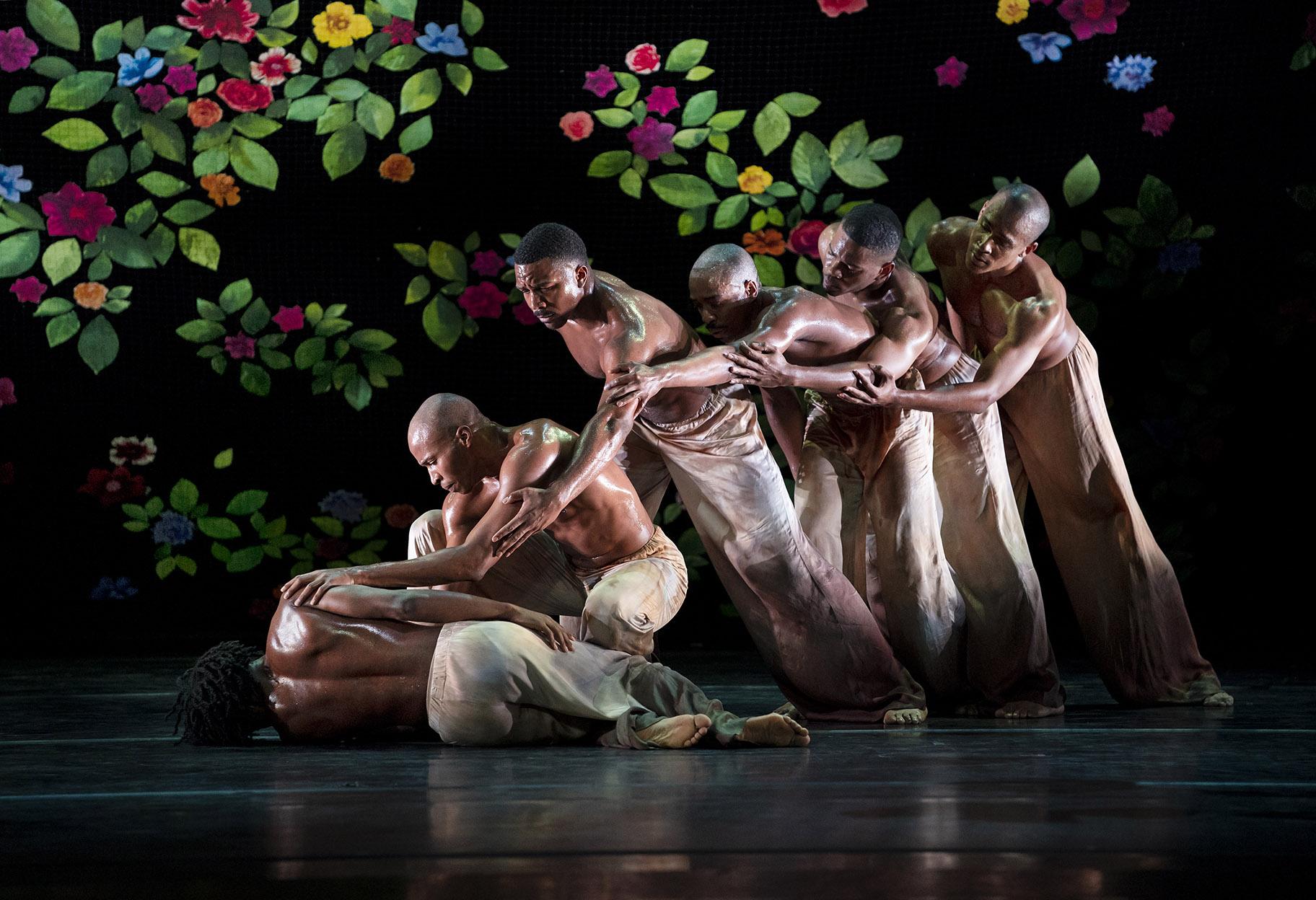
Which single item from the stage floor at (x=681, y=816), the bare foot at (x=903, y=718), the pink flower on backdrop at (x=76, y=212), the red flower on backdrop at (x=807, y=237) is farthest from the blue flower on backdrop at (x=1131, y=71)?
the pink flower on backdrop at (x=76, y=212)

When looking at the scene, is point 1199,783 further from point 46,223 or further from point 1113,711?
point 46,223

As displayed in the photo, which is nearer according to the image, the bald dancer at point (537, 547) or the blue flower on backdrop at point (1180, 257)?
the bald dancer at point (537, 547)

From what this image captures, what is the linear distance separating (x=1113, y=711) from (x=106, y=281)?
3989mm

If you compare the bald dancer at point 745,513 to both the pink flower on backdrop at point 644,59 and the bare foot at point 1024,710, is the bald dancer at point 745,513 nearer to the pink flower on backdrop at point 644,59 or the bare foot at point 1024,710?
the bare foot at point 1024,710

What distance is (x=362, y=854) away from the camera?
226 cm

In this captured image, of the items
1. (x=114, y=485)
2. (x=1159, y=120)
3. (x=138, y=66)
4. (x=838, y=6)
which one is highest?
(x=838, y=6)

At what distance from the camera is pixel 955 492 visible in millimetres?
4402

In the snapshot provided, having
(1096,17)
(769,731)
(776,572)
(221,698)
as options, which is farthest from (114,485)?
(1096,17)

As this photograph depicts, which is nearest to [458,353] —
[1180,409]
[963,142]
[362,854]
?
[963,142]

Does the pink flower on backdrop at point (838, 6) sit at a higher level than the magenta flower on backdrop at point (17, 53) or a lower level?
higher

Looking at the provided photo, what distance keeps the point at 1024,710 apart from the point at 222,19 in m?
3.96

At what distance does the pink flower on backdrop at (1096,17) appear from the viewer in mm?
6180

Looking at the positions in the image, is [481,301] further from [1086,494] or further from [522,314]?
[1086,494]

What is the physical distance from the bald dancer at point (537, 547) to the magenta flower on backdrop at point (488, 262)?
7.63 feet
